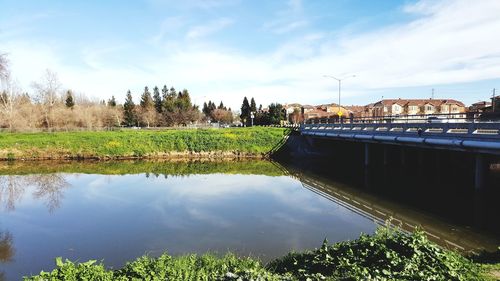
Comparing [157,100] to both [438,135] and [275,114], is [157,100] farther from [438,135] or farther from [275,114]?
[438,135]

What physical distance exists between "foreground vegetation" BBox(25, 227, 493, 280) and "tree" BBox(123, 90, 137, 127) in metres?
87.9

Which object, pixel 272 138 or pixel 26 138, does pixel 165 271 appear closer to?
pixel 272 138

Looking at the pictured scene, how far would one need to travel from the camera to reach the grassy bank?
43812 mm

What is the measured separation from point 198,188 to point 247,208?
7291 mm

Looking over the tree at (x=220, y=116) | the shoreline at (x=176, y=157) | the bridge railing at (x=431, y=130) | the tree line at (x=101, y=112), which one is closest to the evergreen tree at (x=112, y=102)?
the tree line at (x=101, y=112)

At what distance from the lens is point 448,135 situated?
64.3 feet

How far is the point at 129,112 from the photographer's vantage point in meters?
92.9

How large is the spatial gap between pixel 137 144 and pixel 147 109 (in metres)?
44.9

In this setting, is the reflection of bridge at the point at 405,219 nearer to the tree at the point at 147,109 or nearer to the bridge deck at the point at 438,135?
the bridge deck at the point at 438,135

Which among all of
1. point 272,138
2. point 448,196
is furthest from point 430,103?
point 448,196

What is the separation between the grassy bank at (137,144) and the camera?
4381cm

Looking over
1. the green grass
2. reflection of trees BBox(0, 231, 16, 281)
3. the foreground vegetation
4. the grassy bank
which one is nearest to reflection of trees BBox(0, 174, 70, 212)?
the green grass

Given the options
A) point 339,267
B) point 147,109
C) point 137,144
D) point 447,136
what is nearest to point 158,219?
point 339,267

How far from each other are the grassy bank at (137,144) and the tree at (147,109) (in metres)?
36.9
